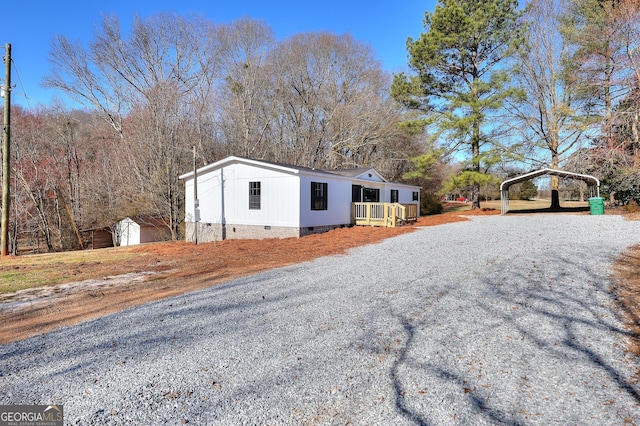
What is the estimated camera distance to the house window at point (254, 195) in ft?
46.2

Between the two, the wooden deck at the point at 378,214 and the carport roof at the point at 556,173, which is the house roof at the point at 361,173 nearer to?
the wooden deck at the point at 378,214

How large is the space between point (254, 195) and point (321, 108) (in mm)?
14668

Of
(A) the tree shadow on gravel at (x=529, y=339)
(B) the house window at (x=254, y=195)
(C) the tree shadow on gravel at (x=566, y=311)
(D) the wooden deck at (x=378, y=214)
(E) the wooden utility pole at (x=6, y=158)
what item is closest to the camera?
(A) the tree shadow on gravel at (x=529, y=339)

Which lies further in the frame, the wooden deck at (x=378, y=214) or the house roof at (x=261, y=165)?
the wooden deck at (x=378, y=214)

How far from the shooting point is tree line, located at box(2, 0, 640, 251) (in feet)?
59.7

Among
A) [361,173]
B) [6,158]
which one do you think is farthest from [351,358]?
[361,173]

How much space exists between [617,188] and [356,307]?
2103 centimetres

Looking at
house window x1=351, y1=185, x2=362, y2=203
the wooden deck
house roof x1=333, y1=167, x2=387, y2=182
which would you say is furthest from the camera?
house roof x1=333, y1=167, x2=387, y2=182

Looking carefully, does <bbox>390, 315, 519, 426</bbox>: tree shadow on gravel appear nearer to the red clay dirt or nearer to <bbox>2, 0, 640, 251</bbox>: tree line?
the red clay dirt

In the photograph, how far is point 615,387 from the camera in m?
2.63

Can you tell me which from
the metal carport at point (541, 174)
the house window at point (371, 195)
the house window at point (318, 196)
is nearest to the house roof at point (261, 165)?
the house window at point (318, 196)

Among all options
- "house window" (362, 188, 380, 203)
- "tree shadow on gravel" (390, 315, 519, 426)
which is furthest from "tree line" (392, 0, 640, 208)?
"tree shadow on gravel" (390, 315, 519, 426)

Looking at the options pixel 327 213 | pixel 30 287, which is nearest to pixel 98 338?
pixel 30 287

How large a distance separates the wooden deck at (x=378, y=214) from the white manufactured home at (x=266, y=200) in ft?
0.32
